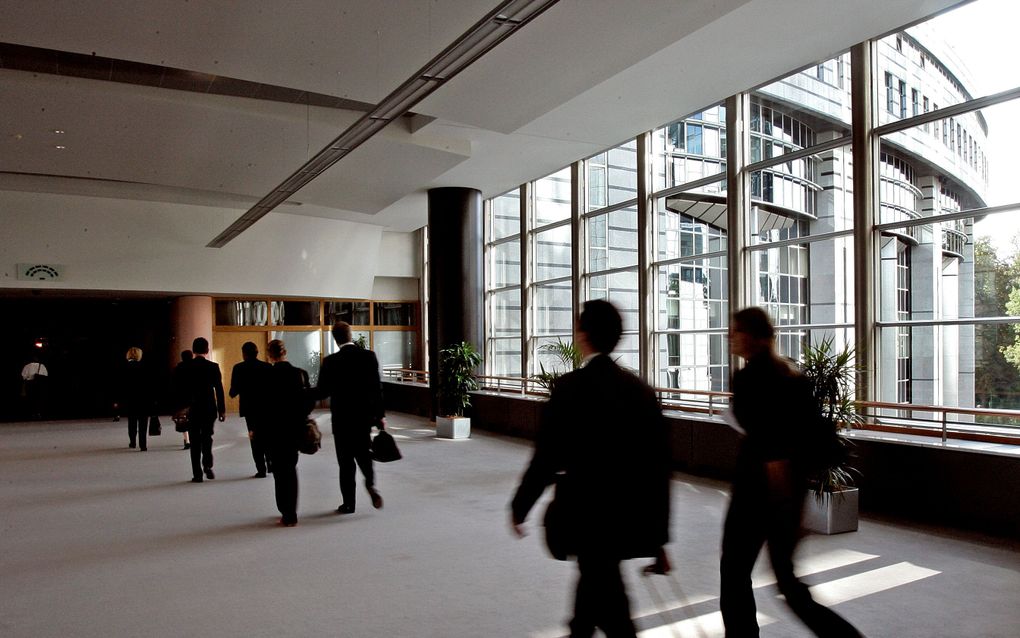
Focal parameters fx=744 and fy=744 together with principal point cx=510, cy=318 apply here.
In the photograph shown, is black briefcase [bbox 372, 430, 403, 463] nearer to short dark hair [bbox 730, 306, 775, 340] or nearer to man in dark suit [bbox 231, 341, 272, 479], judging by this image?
man in dark suit [bbox 231, 341, 272, 479]

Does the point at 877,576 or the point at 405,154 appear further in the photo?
the point at 405,154

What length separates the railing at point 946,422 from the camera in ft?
20.1

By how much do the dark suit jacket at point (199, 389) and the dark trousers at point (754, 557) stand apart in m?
6.53

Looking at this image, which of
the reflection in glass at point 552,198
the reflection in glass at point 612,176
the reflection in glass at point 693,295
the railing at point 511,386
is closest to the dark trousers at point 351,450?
the reflection in glass at point 693,295

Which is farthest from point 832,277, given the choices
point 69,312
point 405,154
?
point 69,312

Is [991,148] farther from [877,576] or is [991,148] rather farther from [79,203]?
[79,203]

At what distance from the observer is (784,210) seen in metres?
9.20

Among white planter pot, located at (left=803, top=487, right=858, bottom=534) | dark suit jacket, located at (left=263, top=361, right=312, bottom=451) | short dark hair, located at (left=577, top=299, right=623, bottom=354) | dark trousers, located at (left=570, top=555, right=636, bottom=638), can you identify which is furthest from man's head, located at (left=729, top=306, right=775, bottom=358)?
dark suit jacket, located at (left=263, top=361, right=312, bottom=451)

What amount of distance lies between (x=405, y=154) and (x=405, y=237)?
350 inches

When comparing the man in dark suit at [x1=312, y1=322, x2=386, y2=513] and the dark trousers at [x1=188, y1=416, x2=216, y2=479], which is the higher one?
Answer: the man in dark suit at [x1=312, y1=322, x2=386, y2=513]

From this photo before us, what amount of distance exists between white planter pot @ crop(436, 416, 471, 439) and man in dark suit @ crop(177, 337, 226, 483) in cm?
445

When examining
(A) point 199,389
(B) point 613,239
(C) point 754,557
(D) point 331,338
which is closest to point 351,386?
(A) point 199,389

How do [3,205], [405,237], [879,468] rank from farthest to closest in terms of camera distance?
[405,237], [3,205], [879,468]

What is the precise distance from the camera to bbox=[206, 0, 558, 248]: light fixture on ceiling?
511 cm
